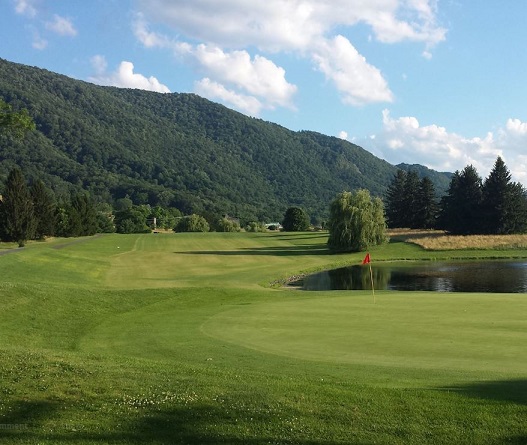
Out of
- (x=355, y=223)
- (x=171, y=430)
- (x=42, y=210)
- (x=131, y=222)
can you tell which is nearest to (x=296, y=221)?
(x=131, y=222)

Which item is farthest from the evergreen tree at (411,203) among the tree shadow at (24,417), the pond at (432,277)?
the tree shadow at (24,417)

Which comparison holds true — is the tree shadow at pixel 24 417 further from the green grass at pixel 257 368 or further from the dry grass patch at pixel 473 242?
the dry grass patch at pixel 473 242

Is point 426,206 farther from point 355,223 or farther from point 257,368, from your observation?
point 257,368

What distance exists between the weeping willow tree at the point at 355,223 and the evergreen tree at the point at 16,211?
36077 mm

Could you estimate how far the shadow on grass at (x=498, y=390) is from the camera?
8.95 m

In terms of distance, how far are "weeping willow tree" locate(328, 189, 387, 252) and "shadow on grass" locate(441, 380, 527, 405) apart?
58.9 meters

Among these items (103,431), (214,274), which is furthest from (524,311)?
(214,274)

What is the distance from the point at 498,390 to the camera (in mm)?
9641

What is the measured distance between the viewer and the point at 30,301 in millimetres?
21406

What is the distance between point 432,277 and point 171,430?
43865 mm

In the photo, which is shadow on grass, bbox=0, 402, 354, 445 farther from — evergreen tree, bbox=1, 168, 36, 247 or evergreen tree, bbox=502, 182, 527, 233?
evergreen tree, bbox=502, 182, 527, 233

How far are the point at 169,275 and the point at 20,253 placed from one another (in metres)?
11.8

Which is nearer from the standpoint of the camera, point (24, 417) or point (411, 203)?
point (24, 417)

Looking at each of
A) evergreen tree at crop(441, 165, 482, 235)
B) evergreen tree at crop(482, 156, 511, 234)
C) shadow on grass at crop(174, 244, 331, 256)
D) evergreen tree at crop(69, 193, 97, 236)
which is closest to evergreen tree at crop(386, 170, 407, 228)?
evergreen tree at crop(441, 165, 482, 235)
